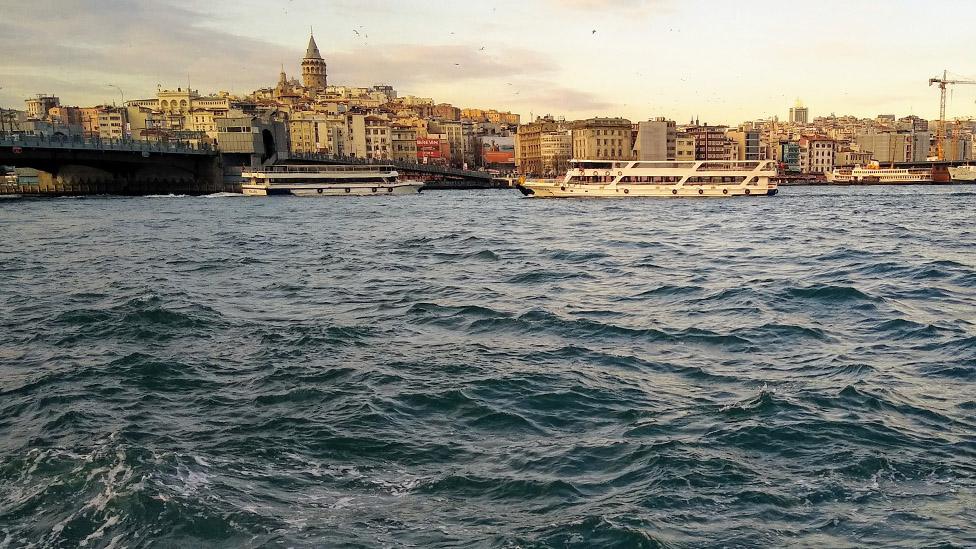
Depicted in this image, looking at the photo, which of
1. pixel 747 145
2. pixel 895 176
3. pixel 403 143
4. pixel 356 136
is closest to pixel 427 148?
pixel 403 143

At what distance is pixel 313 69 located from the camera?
16850 cm

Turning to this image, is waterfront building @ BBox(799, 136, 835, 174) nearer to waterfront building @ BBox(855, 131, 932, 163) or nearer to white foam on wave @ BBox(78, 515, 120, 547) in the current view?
waterfront building @ BBox(855, 131, 932, 163)

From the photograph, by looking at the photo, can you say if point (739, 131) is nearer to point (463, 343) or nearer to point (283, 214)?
point (283, 214)

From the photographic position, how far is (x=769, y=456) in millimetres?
5691

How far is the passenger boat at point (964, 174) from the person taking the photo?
85.4 m

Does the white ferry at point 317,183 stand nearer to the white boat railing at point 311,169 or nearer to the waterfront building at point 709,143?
the white boat railing at point 311,169

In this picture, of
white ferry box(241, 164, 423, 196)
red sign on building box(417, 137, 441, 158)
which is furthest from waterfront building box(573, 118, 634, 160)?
white ferry box(241, 164, 423, 196)

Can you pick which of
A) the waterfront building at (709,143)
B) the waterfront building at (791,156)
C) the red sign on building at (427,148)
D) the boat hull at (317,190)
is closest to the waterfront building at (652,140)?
the waterfront building at (709,143)

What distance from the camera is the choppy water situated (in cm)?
475

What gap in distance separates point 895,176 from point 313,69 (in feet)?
388

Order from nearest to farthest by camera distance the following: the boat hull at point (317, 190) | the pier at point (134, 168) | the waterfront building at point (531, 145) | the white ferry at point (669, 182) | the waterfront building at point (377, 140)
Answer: the white ferry at point (669, 182) < the pier at point (134, 168) < the boat hull at point (317, 190) < the waterfront building at point (377, 140) < the waterfront building at point (531, 145)

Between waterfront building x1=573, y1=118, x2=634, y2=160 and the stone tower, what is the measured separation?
8225cm

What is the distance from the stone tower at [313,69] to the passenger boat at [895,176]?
11098 centimetres

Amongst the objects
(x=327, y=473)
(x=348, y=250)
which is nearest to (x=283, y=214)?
(x=348, y=250)
